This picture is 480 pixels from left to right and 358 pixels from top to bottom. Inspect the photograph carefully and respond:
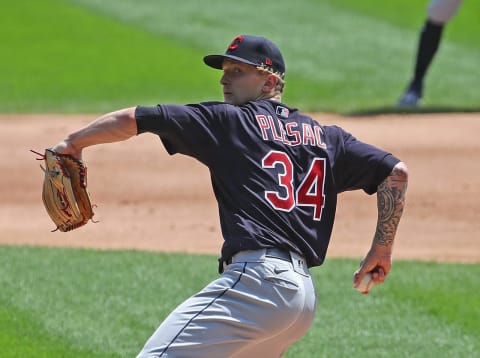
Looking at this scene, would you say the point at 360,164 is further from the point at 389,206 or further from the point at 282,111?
the point at 282,111

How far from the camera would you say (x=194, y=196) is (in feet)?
33.6

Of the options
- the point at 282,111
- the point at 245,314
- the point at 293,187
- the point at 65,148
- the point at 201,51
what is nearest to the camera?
the point at 245,314

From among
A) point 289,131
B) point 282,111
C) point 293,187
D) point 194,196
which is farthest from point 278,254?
point 194,196

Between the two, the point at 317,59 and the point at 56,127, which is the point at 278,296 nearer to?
the point at 56,127

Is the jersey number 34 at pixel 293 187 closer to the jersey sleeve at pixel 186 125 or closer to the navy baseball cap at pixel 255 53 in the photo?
the jersey sleeve at pixel 186 125

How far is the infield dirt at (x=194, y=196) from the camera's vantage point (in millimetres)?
9000

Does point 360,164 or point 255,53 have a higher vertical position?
point 255,53

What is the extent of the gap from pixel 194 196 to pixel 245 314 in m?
6.36

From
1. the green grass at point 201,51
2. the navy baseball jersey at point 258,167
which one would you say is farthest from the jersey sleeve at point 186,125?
the green grass at point 201,51

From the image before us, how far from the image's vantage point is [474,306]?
6.99 m

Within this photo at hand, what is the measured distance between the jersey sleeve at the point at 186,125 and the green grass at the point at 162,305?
6.87 ft

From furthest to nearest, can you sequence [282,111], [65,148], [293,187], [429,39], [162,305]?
[429,39], [162,305], [282,111], [293,187], [65,148]

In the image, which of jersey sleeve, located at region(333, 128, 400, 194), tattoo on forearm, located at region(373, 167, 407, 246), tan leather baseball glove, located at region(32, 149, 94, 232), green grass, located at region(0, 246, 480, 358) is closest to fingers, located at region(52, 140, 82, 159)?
tan leather baseball glove, located at region(32, 149, 94, 232)

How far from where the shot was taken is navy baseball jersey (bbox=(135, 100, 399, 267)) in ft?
13.5
